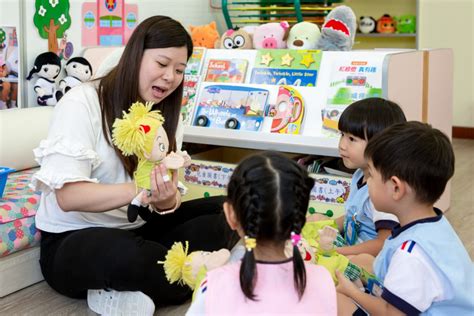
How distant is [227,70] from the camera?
8.46 ft

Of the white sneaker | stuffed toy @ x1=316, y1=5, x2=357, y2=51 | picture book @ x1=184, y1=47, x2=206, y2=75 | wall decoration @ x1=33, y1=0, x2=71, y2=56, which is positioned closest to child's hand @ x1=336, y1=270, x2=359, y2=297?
the white sneaker

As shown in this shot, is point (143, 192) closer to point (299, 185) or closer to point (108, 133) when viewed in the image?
point (108, 133)

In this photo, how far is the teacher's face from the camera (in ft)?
4.94

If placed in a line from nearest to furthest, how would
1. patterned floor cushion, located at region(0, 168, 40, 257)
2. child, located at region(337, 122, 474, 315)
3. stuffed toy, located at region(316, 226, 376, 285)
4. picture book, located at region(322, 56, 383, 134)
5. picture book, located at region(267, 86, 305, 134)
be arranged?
child, located at region(337, 122, 474, 315) < stuffed toy, located at region(316, 226, 376, 285) < patterned floor cushion, located at region(0, 168, 40, 257) < picture book, located at region(322, 56, 383, 134) < picture book, located at region(267, 86, 305, 134)

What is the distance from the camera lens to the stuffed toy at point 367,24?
4941 millimetres

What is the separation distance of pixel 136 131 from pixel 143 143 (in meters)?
0.03

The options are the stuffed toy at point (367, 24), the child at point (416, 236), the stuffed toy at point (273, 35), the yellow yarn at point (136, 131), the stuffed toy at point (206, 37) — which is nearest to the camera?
the child at point (416, 236)

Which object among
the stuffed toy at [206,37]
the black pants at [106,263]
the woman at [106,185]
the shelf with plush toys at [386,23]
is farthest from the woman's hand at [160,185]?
the shelf with plush toys at [386,23]

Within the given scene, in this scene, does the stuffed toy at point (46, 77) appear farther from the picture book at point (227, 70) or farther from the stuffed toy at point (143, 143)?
the stuffed toy at point (143, 143)

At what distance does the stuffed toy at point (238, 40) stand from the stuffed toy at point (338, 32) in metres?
0.37

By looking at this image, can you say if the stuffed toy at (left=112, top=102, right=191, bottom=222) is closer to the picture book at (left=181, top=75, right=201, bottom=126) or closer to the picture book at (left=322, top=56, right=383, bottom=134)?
the picture book at (left=322, top=56, right=383, bottom=134)

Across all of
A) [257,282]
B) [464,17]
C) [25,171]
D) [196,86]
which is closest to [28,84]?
[25,171]

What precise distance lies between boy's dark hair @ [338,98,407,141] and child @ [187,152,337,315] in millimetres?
663

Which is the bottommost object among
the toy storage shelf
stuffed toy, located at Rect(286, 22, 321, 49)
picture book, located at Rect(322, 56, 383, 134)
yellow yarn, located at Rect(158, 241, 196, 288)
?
yellow yarn, located at Rect(158, 241, 196, 288)
